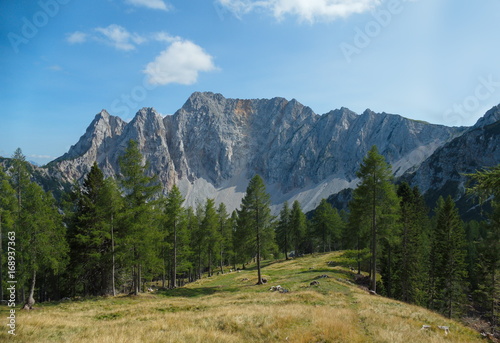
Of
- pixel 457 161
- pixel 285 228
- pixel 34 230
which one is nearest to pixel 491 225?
pixel 34 230

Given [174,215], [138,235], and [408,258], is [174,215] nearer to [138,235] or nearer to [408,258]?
[138,235]

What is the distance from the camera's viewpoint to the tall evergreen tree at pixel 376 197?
1081 inches

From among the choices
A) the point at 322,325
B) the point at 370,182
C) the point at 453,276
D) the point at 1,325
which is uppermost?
the point at 370,182

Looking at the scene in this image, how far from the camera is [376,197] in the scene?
28.0 m

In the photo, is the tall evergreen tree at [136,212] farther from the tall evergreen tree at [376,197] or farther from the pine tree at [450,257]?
the pine tree at [450,257]

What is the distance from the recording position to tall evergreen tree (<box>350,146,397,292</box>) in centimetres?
2747

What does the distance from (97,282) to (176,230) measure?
391 inches

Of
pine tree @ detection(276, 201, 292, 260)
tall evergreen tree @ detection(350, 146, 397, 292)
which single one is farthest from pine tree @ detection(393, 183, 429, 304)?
pine tree @ detection(276, 201, 292, 260)

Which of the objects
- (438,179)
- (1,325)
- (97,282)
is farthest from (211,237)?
(438,179)

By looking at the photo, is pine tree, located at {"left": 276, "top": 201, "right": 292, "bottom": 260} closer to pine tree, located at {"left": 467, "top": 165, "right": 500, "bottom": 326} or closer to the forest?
the forest

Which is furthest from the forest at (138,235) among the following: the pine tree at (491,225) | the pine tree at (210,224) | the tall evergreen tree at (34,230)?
the pine tree at (210,224)

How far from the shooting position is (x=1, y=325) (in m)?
11.8

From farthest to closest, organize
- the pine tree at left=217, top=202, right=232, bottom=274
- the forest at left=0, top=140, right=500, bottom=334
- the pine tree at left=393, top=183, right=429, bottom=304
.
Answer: the pine tree at left=217, top=202, right=232, bottom=274, the pine tree at left=393, top=183, right=429, bottom=304, the forest at left=0, top=140, right=500, bottom=334

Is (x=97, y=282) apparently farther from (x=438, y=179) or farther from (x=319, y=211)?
(x=438, y=179)
